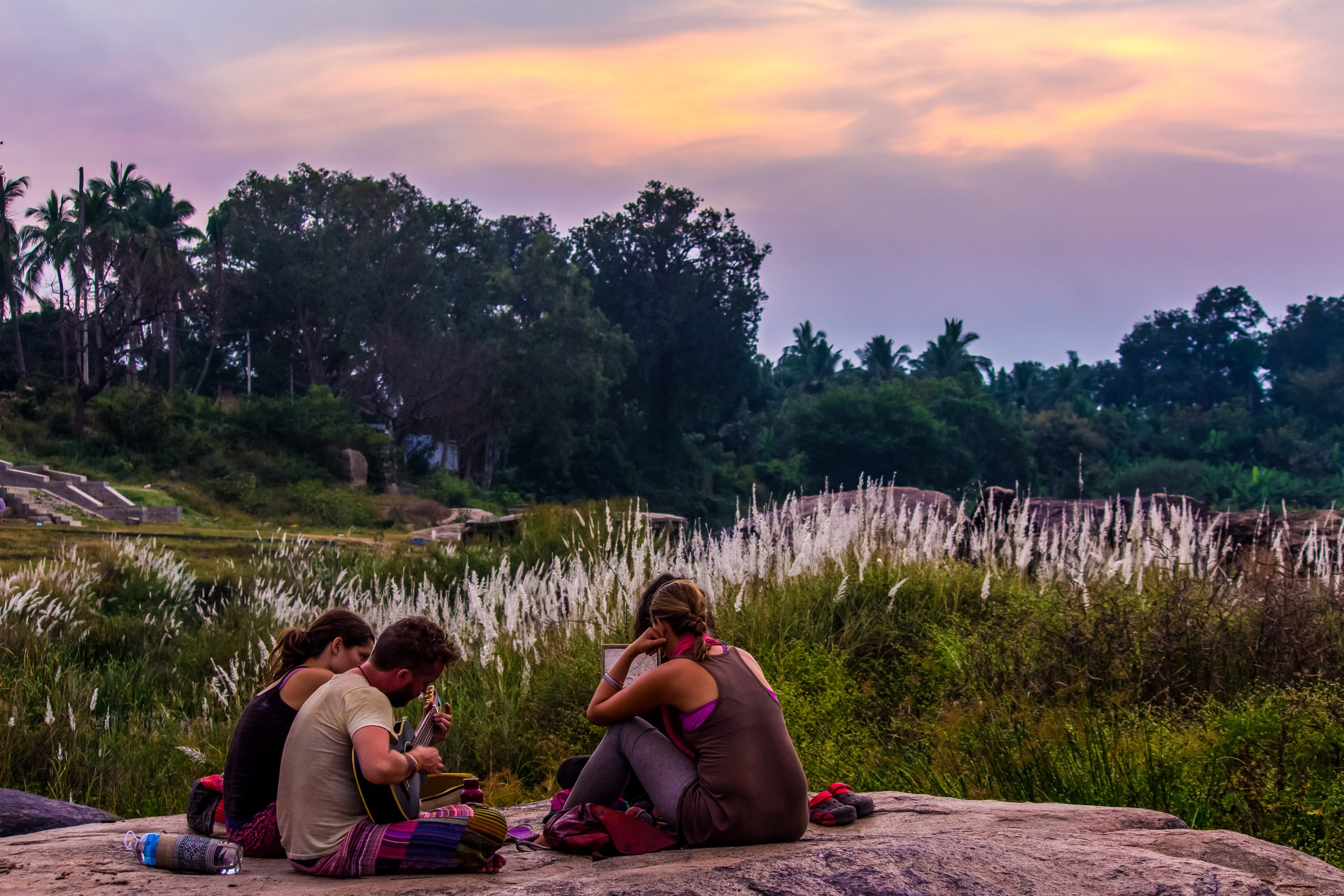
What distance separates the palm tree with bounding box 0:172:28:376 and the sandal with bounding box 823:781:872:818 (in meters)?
37.8

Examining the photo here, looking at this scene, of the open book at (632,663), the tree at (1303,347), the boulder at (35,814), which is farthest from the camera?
the tree at (1303,347)

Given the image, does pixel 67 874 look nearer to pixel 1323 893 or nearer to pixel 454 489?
pixel 1323 893

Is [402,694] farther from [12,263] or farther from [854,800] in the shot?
[12,263]

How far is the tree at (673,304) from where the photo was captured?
186 ft

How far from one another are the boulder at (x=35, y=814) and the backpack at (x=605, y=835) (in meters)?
2.26

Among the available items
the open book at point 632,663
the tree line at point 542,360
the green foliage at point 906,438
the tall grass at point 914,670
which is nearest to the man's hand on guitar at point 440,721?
the open book at point 632,663

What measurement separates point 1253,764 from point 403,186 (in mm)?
50789

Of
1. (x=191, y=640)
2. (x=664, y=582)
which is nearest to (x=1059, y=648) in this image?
(x=664, y=582)

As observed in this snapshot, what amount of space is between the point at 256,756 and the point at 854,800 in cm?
212

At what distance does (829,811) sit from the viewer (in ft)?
13.5

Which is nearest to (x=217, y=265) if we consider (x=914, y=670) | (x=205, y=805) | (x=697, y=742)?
(x=914, y=670)

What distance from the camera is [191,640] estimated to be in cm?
1082

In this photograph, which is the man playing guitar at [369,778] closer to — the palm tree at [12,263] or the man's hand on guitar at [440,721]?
the man's hand on guitar at [440,721]

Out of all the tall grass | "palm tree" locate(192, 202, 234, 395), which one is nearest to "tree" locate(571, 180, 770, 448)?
"palm tree" locate(192, 202, 234, 395)
